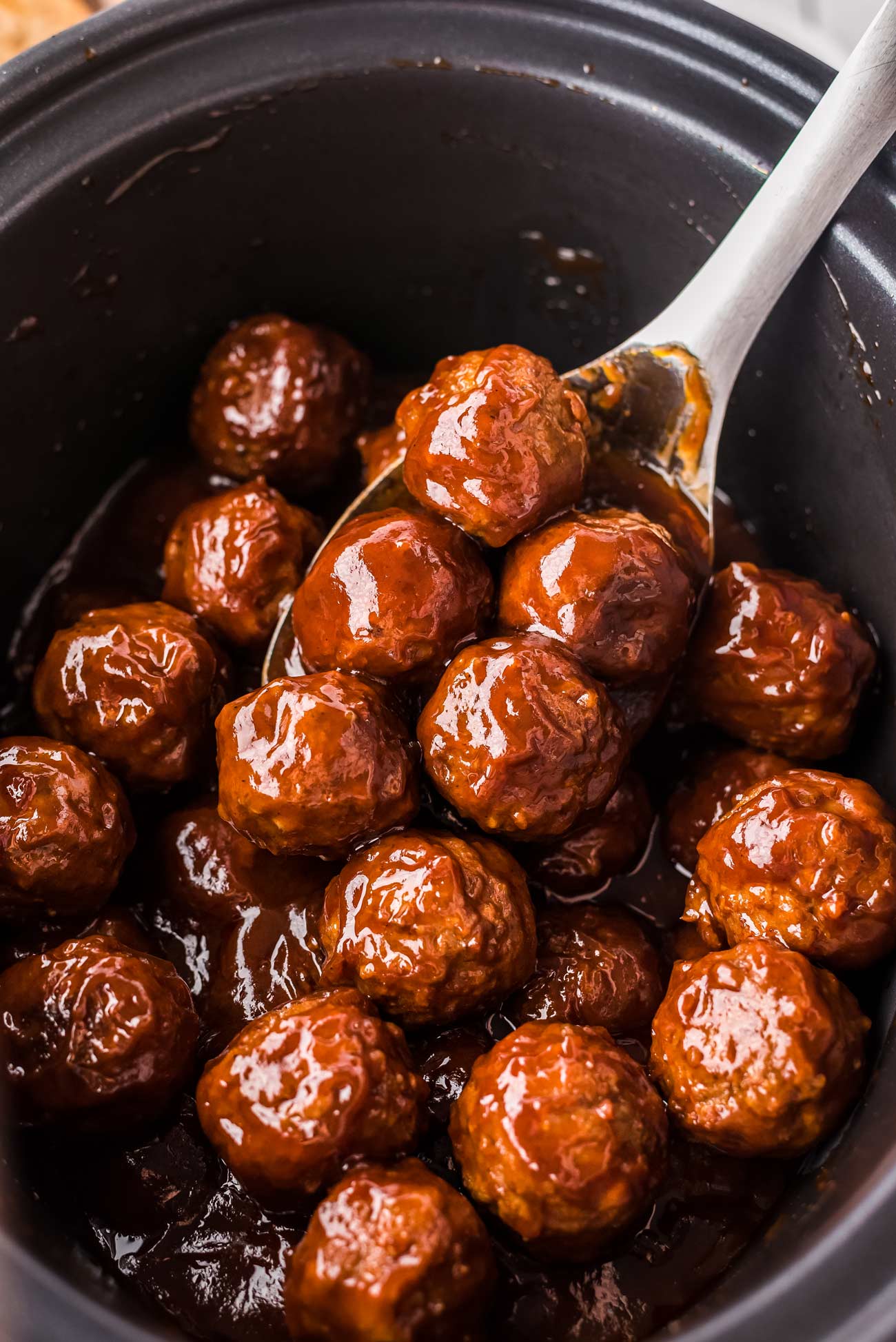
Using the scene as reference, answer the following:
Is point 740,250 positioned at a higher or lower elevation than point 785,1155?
higher

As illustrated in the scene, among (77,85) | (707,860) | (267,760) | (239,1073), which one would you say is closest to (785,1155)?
(707,860)

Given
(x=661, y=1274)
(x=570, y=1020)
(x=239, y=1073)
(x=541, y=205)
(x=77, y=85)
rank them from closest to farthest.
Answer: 1. (x=239, y=1073)
2. (x=661, y=1274)
3. (x=570, y=1020)
4. (x=77, y=85)
5. (x=541, y=205)

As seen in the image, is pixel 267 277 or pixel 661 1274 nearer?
pixel 661 1274

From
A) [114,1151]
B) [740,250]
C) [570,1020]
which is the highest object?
[740,250]

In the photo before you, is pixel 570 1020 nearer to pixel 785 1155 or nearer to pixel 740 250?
pixel 785 1155

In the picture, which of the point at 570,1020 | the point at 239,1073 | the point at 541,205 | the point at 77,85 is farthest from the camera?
the point at 541,205

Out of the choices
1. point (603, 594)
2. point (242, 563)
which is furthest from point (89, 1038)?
point (603, 594)
